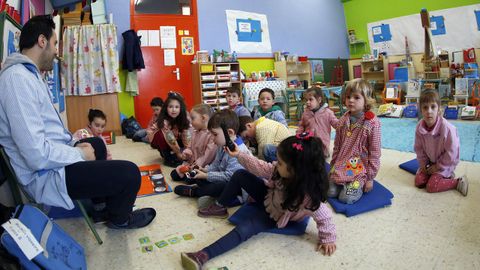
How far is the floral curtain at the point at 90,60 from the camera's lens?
4.93m

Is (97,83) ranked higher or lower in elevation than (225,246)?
higher

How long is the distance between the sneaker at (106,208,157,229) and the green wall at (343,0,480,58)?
7767 mm

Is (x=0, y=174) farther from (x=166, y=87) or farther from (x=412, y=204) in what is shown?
(x=166, y=87)

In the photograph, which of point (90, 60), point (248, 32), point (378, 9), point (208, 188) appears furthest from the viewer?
point (378, 9)

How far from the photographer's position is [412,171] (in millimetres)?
2490

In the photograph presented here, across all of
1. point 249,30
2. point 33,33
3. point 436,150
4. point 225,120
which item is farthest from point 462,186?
point 249,30

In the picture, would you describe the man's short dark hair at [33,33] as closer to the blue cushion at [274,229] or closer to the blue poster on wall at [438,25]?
the blue cushion at [274,229]

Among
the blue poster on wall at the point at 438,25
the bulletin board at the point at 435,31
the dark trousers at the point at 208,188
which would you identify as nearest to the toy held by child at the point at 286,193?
the dark trousers at the point at 208,188

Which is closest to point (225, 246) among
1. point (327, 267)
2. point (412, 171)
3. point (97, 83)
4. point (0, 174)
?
point (327, 267)

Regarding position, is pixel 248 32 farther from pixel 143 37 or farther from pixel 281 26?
pixel 143 37

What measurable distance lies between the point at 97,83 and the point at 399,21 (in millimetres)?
6876

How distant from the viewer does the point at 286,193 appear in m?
1.48

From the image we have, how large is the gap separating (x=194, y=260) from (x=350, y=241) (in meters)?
0.76

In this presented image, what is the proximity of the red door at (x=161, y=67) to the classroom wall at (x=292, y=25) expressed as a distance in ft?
0.93
